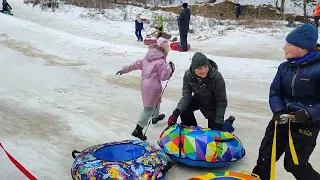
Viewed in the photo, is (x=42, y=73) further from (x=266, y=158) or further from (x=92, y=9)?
(x=92, y=9)

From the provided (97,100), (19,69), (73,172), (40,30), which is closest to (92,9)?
(40,30)

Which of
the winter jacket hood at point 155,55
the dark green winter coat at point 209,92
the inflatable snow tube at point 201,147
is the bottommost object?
the inflatable snow tube at point 201,147

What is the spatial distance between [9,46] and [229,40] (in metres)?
7.75

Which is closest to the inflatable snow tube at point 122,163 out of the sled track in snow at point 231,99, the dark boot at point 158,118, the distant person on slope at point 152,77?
the distant person on slope at point 152,77

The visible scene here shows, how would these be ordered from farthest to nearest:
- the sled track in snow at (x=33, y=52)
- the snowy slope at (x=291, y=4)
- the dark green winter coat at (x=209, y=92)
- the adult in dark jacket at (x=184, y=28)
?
the snowy slope at (x=291, y=4) → the adult in dark jacket at (x=184, y=28) → the sled track in snow at (x=33, y=52) → the dark green winter coat at (x=209, y=92)

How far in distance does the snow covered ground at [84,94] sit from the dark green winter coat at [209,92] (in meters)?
0.68

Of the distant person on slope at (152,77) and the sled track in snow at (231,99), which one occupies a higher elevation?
the distant person on slope at (152,77)

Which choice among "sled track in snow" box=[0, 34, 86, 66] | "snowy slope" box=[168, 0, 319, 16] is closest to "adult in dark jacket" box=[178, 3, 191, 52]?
"sled track in snow" box=[0, 34, 86, 66]

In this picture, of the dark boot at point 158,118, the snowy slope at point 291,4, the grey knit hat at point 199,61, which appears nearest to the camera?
the grey knit hat at point 199,61

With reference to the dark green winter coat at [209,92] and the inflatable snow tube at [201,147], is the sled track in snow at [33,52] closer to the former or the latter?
the dark green winter coat at [209,92]

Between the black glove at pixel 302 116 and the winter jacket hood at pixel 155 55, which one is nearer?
the black glove at pixel 302 116

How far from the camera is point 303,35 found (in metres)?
3.32

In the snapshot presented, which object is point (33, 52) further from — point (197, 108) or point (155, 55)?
point (197, 108)

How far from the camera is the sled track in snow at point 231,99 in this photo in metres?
7.06
